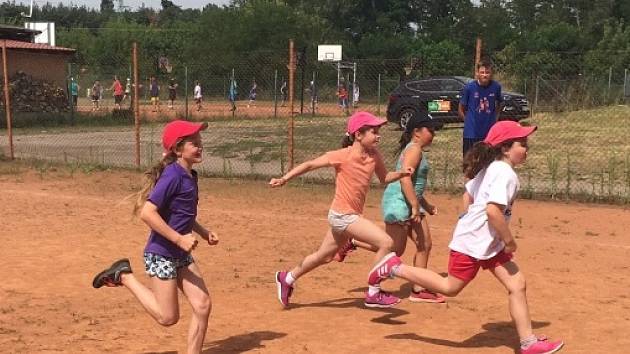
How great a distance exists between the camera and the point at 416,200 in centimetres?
572

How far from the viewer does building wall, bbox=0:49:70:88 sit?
27.1 metres

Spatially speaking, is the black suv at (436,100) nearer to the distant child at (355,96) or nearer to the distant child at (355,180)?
the distant child at (355,96)

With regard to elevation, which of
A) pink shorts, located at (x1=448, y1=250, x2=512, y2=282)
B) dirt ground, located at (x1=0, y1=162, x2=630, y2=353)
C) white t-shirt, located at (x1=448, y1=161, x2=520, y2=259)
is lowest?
dirt ground, located at (x1=0, y1=162, x2=630, y2=353)

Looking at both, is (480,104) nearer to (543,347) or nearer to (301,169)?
(301,169)

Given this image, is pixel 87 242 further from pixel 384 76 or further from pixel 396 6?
pixel 396 6

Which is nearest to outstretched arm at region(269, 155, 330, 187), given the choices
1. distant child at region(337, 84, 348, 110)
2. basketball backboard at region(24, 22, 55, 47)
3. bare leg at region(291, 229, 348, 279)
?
bare leg at region(291, 229, 348, 279)

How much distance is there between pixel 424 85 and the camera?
20844 mm

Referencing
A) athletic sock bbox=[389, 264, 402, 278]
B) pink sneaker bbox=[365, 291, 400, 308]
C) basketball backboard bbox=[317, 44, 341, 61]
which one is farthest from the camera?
basketball backboard bbox=[317, 44, 341, 61]

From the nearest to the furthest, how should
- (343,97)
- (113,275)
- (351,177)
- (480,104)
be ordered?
(113,275) → (351,177) → (480,104) → (343,97)

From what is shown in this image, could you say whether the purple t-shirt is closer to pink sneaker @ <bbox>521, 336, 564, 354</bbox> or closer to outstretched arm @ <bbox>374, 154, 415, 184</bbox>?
outstretched arm @ <bbox>374, 154, 415, 184</bbox>

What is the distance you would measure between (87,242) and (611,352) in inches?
216

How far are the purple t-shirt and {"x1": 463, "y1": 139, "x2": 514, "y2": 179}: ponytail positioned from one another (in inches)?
66.5

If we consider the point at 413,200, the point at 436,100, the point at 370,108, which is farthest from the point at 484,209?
the point at 370,108

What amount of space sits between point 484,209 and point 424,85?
16647 millimetres
